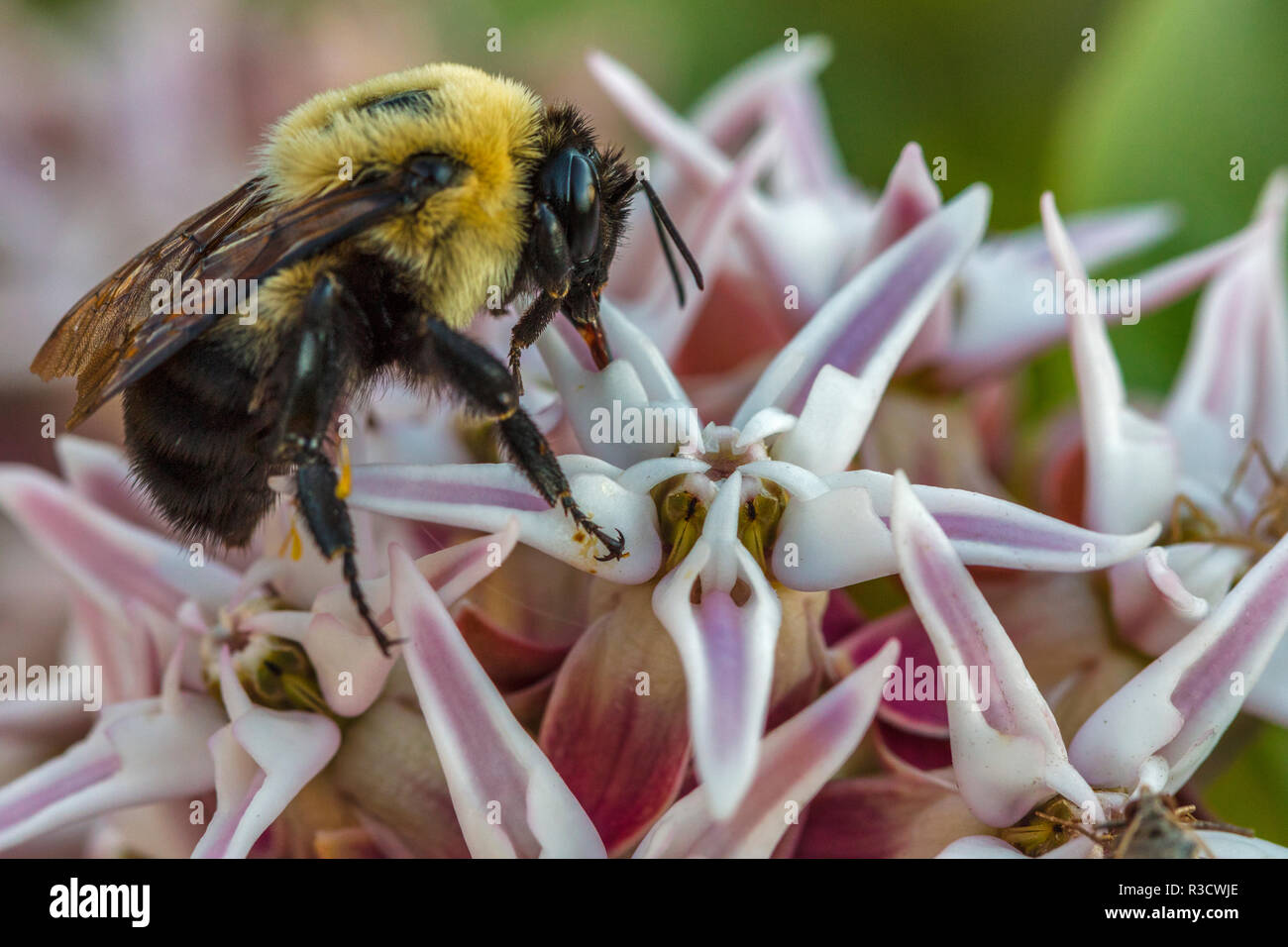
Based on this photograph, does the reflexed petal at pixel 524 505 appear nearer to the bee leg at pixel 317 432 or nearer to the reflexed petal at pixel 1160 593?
the bee leg at pixel 317 432

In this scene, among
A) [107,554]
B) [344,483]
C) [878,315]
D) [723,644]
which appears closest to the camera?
[723,644]

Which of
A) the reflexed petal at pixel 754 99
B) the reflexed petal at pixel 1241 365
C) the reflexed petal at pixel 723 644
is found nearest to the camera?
the reflexed petal at pixel 723 644

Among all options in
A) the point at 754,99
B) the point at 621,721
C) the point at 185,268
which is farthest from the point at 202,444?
the point at 754,99

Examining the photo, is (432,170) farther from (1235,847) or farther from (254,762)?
(1235,847)

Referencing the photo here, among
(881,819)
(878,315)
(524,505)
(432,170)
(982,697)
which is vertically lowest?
(881,819)

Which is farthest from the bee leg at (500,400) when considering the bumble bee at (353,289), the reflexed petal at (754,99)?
the reflexed petal at (754,99)

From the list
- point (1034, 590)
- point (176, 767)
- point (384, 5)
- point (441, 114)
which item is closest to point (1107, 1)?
point (384, 5)

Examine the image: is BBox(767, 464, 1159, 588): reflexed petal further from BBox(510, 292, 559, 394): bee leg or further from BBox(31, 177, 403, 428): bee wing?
BBox(31, 177, 403, 428): bee wing
